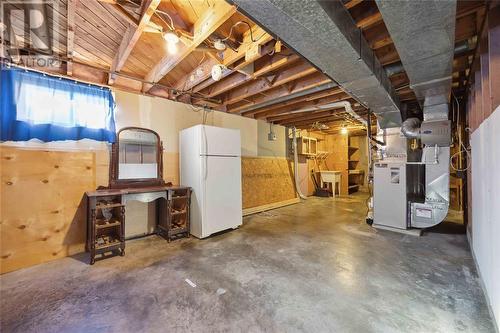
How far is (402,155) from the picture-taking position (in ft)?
12.2

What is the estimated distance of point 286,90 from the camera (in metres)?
3.59

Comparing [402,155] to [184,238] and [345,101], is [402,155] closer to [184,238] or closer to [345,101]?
[345,101]

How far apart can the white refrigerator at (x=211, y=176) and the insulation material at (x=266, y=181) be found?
1166 millimetres

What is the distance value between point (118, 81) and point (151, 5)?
6.79 ft

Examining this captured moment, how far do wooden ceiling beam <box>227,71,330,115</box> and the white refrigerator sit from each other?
892 mm

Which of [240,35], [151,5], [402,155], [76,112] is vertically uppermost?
[240,35]

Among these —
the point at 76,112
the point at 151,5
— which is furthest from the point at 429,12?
the point at 76,112

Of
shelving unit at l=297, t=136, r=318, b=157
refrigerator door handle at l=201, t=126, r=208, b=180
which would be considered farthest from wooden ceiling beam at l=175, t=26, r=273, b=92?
shelving unit at l=297, t=136, r=318, b=157

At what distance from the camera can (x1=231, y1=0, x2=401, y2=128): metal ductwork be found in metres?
1.34

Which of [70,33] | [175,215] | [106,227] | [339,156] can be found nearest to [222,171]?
[175,215]

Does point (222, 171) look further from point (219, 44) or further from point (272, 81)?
point (219, 44)

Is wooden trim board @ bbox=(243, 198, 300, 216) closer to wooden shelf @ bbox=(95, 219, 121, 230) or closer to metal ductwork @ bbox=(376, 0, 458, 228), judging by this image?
wooden shelf @ bbox=(95, 219, 121, 230)

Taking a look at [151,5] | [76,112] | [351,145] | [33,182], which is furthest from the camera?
[351,145]

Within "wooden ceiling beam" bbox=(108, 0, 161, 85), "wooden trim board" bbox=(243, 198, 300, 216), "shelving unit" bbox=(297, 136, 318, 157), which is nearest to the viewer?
"wooden ceiling beam" bbox=(108, 0, 161, 85)
